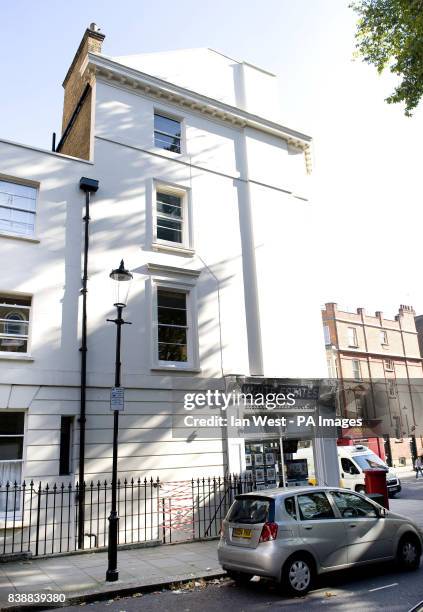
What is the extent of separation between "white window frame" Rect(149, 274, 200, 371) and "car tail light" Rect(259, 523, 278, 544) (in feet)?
21.0

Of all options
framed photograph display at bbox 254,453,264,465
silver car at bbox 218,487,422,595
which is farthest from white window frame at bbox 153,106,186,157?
silver car at bbox 218,487,422,595

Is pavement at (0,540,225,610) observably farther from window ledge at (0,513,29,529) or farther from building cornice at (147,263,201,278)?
building cornice at (147,263,201,278)

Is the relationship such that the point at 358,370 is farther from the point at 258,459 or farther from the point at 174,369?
the point at 174,369

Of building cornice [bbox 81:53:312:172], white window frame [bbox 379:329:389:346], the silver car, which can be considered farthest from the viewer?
white window frame [bbox 379:329:389:346]

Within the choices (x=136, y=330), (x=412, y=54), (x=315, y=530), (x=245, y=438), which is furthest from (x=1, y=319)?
(x=412, y=54)

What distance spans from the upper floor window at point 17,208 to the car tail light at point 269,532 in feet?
30.2

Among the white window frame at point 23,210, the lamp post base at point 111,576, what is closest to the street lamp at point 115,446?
the lamp post base at point 111,576

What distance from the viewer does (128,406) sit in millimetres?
12742

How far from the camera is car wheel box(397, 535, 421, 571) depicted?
343 inches

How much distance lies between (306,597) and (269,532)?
1.04 m

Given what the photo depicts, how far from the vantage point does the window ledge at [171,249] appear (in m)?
14.4

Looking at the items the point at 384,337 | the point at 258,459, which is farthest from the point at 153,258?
the point at 384,337

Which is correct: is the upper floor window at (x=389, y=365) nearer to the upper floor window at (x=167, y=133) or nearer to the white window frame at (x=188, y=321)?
the white window frame at (x=188, y=321)

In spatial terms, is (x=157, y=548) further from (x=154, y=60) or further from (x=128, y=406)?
(x=154, y=60)
